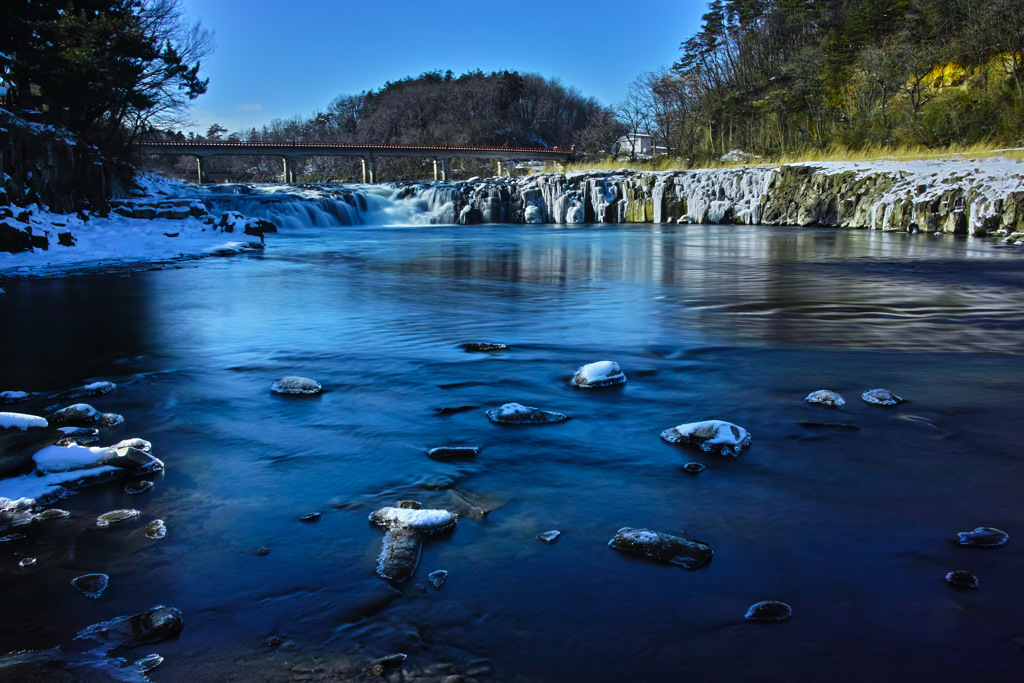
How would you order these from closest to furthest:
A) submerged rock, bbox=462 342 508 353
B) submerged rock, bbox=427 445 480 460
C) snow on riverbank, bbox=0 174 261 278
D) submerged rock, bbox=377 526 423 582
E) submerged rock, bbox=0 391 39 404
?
1. submerged rock, bbox=377 526 423 582
2. submerged rock, bbox=427 445 480 460
3. submerged rock, bbox=0 391 39 404
4. submerged rock, bbox=462 342 508 353
5. snow on riverbank, bbox=0 174 261 278

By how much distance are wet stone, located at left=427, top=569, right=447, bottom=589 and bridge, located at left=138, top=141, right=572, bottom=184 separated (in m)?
53.6

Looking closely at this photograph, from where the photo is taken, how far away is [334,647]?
2061 millimetres

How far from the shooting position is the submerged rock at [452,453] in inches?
140

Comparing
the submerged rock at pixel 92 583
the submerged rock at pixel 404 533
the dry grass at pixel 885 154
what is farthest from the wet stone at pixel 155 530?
the dry grass at pixel 885 154

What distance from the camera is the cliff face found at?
64.4 feet

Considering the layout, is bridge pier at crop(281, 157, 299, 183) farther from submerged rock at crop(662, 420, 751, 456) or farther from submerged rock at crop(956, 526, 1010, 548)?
submerged rock at crop(956, 526, 1010, 548)

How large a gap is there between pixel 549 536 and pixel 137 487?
5.90 ft

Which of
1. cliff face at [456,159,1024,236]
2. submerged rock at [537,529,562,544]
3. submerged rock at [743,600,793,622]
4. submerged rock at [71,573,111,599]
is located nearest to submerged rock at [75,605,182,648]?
submerged rock at [71,573,111,599]

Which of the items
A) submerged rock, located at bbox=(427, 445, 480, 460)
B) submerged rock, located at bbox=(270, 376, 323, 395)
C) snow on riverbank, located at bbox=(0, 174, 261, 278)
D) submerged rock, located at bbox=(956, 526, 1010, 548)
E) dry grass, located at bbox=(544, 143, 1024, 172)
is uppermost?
dry grass, located at bbox=(544, 143, 1024, 172)

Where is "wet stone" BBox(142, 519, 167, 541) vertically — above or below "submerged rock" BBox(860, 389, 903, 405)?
below

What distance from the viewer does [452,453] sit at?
3.58 meters

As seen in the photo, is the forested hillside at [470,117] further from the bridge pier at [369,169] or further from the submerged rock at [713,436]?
the submerged rock at [713,436]

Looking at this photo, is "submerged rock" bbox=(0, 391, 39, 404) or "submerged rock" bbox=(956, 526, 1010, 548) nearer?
"submerged rock" bbox=(956, 526, 1010, 548)

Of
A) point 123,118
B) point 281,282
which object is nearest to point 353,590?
point 281,282
